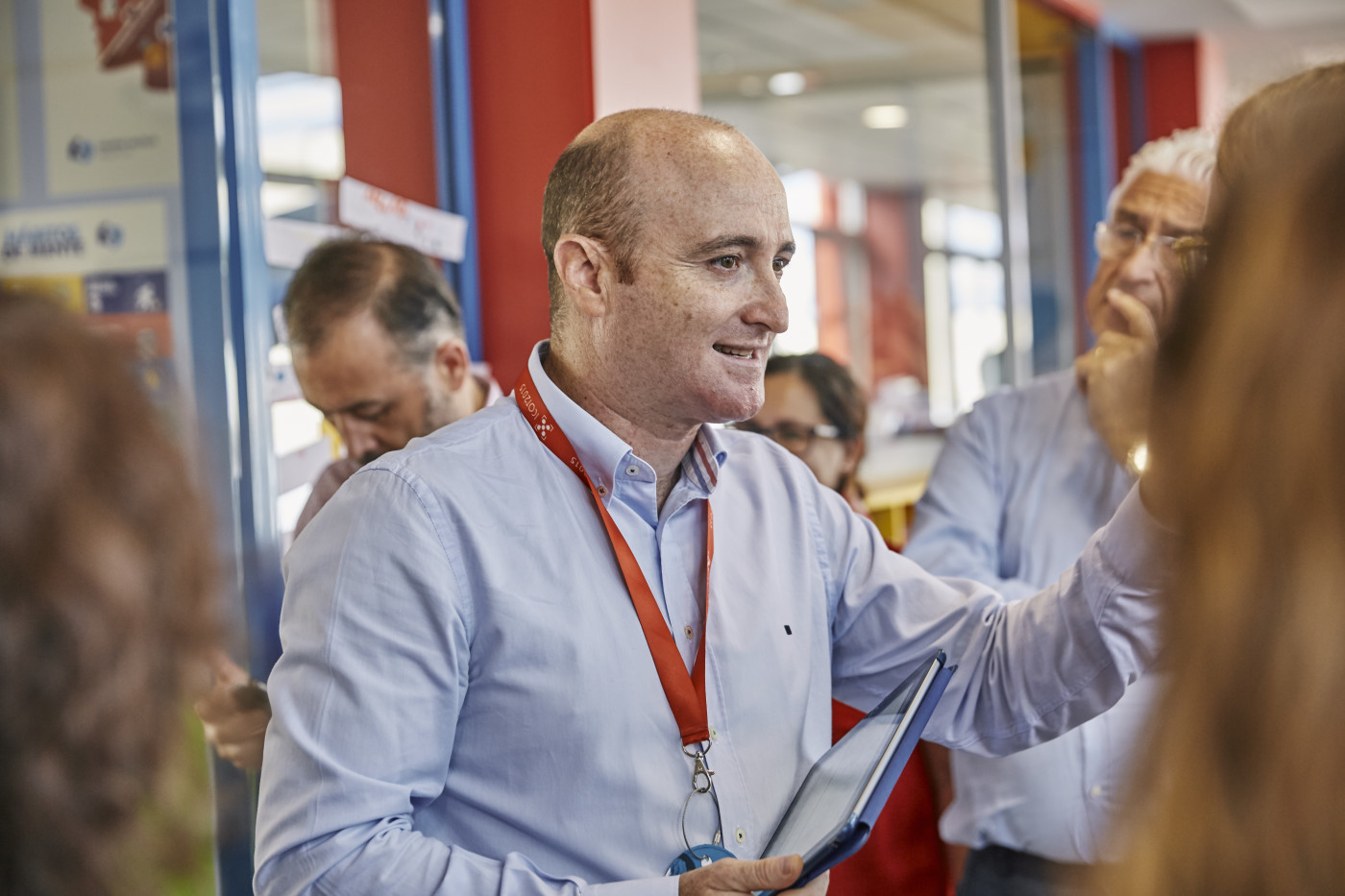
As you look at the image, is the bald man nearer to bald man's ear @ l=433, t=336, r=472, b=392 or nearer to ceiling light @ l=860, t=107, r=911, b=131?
bald man's ear @ l=433, t=336, r=472, b=392

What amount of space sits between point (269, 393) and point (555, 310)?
47.8 inches

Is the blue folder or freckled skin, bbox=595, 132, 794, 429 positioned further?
freckled skin, bbox=595, 132, 794, 429

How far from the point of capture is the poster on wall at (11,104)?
281 cm

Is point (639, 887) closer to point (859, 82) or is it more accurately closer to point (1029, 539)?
point (1029, 539)

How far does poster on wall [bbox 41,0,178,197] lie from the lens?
2.73 meters

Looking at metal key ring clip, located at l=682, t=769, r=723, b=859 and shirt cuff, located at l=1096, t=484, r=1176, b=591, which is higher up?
shirt cuff, located at l=1096, t=484, r=1176, b=591

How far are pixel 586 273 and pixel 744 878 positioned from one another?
84cm

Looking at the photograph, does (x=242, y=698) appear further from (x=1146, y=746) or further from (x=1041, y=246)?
(x=1041, y=246)

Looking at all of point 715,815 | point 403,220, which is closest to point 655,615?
point 715,815

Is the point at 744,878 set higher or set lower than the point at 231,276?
lower

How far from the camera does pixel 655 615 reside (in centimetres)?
155

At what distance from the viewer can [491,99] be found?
3.30 meters

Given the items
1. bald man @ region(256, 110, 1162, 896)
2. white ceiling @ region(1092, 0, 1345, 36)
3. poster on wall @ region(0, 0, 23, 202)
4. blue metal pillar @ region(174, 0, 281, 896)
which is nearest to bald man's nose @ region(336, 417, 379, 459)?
blue metal pillar @ region(174, 0, 281, 896)

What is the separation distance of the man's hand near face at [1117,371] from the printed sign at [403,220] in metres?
1.63
